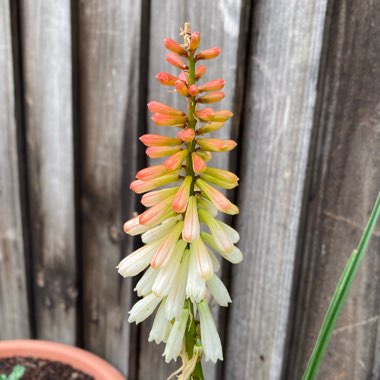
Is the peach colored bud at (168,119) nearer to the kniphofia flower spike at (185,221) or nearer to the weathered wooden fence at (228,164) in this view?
the kniphofia flower spike at (185,221)

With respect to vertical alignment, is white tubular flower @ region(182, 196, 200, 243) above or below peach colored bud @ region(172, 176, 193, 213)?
below

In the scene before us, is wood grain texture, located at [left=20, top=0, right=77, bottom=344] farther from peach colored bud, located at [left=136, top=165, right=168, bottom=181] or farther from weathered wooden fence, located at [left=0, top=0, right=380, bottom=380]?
peach colored bud, located at [left=136, top=165, right=168, bottom=181]

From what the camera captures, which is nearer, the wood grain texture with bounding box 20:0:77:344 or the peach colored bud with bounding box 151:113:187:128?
the peach colored bud with bounding box 151:113:187:128

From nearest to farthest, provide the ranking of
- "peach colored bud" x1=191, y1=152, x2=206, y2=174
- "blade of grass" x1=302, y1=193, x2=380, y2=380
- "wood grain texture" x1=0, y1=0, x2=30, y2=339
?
"blade of grass" x1=302, y1=193, x2=380, y2=380 < "peach colored bud" x1=191, y1=152, x2=206, y2=174 < "wood grain texture" x1=0, y1=0, x2=30, y2=339

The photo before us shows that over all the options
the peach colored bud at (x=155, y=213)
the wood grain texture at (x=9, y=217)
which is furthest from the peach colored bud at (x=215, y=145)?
the wood grain texture at (x=9, y=217)

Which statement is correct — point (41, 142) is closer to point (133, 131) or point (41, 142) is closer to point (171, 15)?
point (133, 131)

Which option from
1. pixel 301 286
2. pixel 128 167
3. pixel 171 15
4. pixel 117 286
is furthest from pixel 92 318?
pixel 171 15

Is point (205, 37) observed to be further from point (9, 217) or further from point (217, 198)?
point (9, 217)

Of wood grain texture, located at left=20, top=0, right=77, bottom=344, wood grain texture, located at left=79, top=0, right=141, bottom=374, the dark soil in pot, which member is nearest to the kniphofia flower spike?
wood grain texture, located at left=79, top=0, right=141, bottom=374
